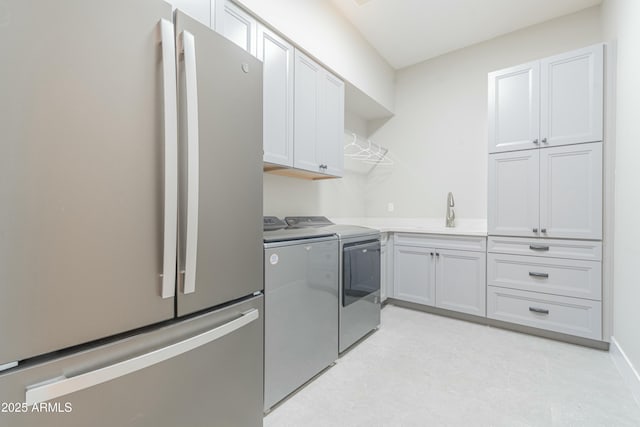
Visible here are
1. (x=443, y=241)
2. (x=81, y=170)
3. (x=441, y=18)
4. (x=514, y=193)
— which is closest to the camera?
(x=81, y=170)

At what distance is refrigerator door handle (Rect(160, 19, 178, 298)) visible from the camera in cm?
86

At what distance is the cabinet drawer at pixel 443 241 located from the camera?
2.78 m

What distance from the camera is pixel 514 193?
261cm

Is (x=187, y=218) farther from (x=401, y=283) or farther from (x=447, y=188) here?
(x=447, y=188)

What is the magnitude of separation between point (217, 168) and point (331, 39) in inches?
86.1

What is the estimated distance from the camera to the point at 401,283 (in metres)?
3.18

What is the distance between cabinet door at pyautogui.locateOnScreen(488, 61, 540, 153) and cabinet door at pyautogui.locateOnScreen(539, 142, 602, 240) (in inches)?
9.3

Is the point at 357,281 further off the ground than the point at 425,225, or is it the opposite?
the point at 425,225

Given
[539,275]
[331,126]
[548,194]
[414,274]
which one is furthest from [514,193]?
[331,126]

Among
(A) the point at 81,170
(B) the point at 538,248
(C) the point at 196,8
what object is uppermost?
(C) the point at 196,8

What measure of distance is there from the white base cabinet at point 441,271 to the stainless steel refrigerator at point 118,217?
2.38 m

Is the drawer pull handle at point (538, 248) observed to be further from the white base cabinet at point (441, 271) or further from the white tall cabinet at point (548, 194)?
the white base cabinet at point (441, 271)

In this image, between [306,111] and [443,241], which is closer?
[306,111]

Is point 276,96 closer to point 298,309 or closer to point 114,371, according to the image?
point 298,309
